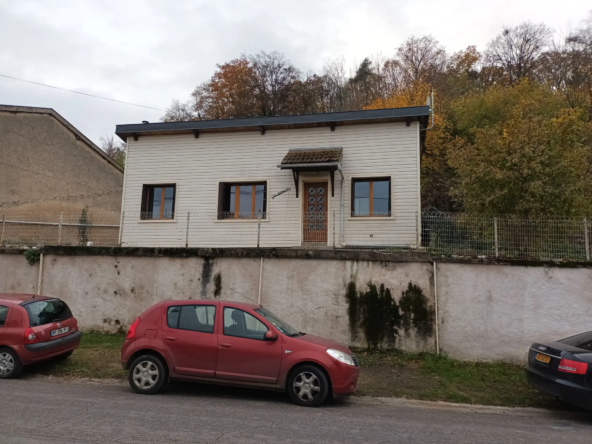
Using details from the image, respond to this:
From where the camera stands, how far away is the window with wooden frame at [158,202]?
15.4 metres

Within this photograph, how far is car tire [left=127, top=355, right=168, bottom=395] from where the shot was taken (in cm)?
696

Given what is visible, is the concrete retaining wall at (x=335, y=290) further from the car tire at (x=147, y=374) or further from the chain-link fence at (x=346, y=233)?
the car tire at (x=147, y=374)

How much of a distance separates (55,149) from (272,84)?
1954 centimetres

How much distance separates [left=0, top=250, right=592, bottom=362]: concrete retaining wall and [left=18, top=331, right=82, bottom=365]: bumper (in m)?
2.82

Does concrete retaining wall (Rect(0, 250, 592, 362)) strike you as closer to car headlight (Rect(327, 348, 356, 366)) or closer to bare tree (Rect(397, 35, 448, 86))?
car headlight (Rect(327, 348, 356, 366))

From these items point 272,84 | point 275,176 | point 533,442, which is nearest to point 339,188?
point 275,176

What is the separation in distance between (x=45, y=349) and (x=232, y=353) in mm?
3814

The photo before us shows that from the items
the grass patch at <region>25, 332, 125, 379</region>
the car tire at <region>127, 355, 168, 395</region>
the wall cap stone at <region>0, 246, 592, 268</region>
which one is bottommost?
the grass patch at <region>25, 332, 125, 379</region>

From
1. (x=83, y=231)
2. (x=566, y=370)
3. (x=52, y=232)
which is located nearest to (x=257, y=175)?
(x=83, y=231)

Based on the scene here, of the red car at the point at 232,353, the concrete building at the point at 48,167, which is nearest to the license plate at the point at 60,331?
the red car at the point at 232,353

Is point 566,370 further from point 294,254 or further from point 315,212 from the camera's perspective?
point 315,212

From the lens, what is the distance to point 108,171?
2378 centimetres

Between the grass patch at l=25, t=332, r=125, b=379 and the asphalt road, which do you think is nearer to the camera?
the asphalt road

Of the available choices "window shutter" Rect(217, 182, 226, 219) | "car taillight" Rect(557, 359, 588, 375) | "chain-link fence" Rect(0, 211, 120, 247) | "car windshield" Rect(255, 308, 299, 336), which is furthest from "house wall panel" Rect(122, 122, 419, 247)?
"car taillight" Rect(557, 359, 588, 375)
